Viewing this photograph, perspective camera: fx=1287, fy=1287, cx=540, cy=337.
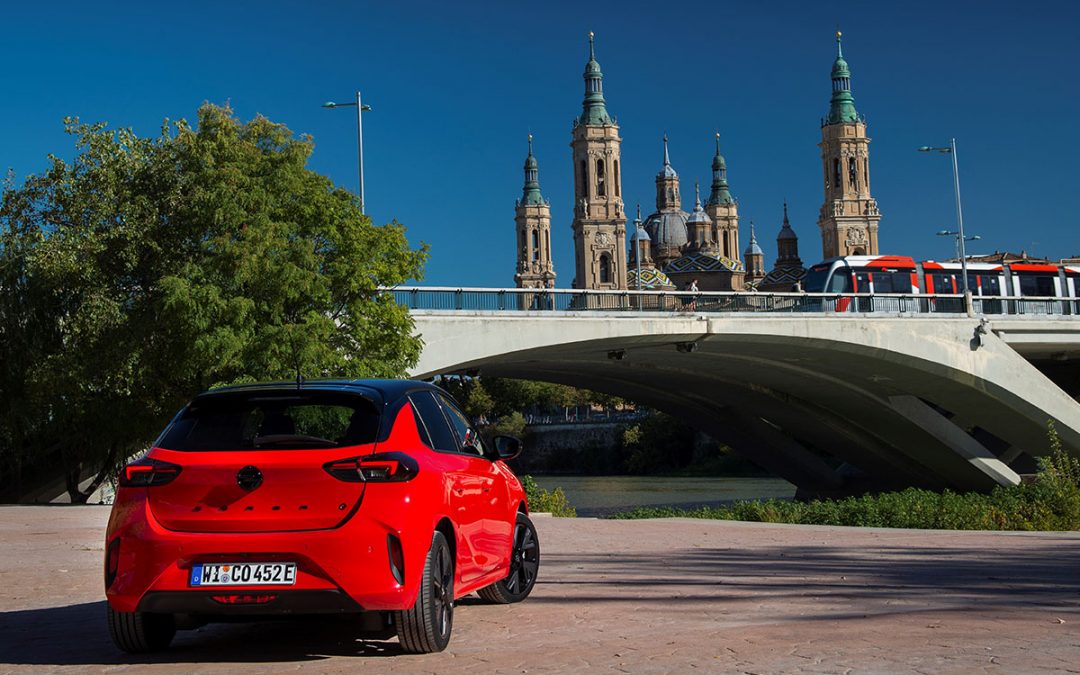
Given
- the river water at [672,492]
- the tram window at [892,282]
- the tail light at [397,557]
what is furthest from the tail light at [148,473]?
the tram window at [892,282]

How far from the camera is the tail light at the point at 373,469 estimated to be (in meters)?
5.97

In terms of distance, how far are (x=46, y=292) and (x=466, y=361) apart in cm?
1018

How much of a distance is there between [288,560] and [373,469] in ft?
1.85

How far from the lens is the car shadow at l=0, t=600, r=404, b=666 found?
6305 mm

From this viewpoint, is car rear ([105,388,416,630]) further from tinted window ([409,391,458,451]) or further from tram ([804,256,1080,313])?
tram ([804,256,1080,313])

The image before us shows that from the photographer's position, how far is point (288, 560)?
5879 millimetres

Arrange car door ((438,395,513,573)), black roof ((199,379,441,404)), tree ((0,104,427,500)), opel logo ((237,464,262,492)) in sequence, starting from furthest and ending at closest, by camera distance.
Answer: tree ((0,104,427,500)) < car door ((438,395,513,573)) < black roof ((199,379,441,404)) < opel logo ((237,464,262,492))

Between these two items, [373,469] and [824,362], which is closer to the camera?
[373,469]

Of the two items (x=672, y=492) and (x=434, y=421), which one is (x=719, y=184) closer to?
(x=672, y=492)

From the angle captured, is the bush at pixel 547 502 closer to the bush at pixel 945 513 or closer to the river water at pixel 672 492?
the bush at pixel 945 513

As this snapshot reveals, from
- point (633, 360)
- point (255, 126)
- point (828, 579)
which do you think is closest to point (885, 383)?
point (633, 360)

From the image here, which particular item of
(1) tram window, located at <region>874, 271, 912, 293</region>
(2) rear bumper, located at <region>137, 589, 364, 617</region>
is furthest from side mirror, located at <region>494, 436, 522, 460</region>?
(1) tram window, located at <region>874, 271, 912, 293</region>

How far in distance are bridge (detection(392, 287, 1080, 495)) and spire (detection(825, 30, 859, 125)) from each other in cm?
6529

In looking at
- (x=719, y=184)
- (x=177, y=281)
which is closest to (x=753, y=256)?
(x=719, y=184)
